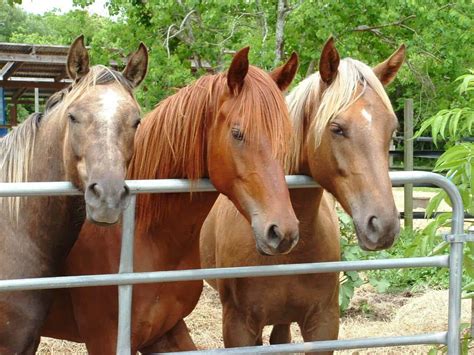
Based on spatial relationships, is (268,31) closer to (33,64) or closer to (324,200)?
(33,64)

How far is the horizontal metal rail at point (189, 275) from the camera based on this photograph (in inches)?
86.1

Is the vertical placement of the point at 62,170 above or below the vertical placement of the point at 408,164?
above

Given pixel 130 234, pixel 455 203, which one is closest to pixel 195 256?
pixel 130 234

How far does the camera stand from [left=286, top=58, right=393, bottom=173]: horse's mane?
286 centimetres

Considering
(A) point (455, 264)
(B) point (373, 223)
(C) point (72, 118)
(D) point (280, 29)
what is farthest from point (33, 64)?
(A) point (455, 264)

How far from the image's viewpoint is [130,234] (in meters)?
2.35

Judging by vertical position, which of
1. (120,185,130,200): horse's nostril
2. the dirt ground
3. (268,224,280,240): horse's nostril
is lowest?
the dirt ground

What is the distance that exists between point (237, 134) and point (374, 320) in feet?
12.3

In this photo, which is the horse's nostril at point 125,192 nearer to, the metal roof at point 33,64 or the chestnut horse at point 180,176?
the chestnut horse at point 180,176

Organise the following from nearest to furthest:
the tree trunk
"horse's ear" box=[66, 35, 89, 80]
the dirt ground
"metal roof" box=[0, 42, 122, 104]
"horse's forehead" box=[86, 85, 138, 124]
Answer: "horse's forehead" box=[86, 85, 138, 124] < "horse's ear" box=[66, 35, 89, 80] < the dirt ground < the tree trunk < "metal roof" box=[0, 42, 122, 104]

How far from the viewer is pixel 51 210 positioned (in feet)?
9.20

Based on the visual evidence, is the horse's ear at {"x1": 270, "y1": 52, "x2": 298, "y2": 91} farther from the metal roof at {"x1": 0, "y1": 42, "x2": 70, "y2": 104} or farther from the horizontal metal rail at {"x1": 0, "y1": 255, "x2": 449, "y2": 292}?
the metal roof at {"x1": 0, "y1": 42, "x2": 70, "y2": 104}

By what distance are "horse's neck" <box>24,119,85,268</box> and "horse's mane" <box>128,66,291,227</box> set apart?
31cm

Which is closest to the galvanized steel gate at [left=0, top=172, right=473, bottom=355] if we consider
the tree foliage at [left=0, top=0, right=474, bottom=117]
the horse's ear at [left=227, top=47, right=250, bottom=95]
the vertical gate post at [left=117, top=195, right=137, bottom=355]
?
the vertical gate post at [left=117, top=195, right=137, bottom=355]
